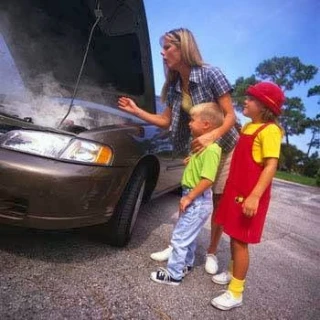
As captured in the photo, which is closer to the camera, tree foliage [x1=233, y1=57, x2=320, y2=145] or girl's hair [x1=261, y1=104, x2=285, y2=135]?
girl's hair [x1=261, y1=104, x2=285, y2=135]

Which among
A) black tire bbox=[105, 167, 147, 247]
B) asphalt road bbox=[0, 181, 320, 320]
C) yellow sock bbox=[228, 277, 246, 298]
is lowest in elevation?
asphalt road bbox=[0, 181, 320, 320]

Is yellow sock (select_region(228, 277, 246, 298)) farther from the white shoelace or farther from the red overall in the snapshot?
the white shoelace

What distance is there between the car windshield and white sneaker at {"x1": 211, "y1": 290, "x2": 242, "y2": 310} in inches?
58.7

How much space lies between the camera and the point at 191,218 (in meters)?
2.46

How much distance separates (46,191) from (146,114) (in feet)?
3.13

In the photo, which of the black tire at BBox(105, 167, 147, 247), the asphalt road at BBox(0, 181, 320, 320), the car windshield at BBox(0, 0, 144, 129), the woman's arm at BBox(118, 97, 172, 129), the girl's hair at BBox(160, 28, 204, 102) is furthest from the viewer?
the car windshield at BBox(0, 0, 144, 129)

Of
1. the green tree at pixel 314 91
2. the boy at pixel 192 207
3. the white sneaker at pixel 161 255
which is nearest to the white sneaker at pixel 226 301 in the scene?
the boy at pixel 192 207

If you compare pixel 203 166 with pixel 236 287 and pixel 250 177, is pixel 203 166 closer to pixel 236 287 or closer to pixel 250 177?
pixel 250 177

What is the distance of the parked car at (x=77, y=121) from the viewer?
2205 millimetres

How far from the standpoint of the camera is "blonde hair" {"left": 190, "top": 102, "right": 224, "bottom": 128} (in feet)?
8.05

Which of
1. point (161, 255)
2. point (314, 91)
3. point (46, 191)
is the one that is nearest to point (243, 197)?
point (161, 255)

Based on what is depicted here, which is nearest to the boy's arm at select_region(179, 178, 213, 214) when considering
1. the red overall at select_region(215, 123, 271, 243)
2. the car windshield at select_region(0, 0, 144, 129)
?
the red overall at select_region(215, 123, 271, 243)

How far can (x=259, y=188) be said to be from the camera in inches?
86.2

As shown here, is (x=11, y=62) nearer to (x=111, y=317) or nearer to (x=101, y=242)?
(x=101, y=242)
